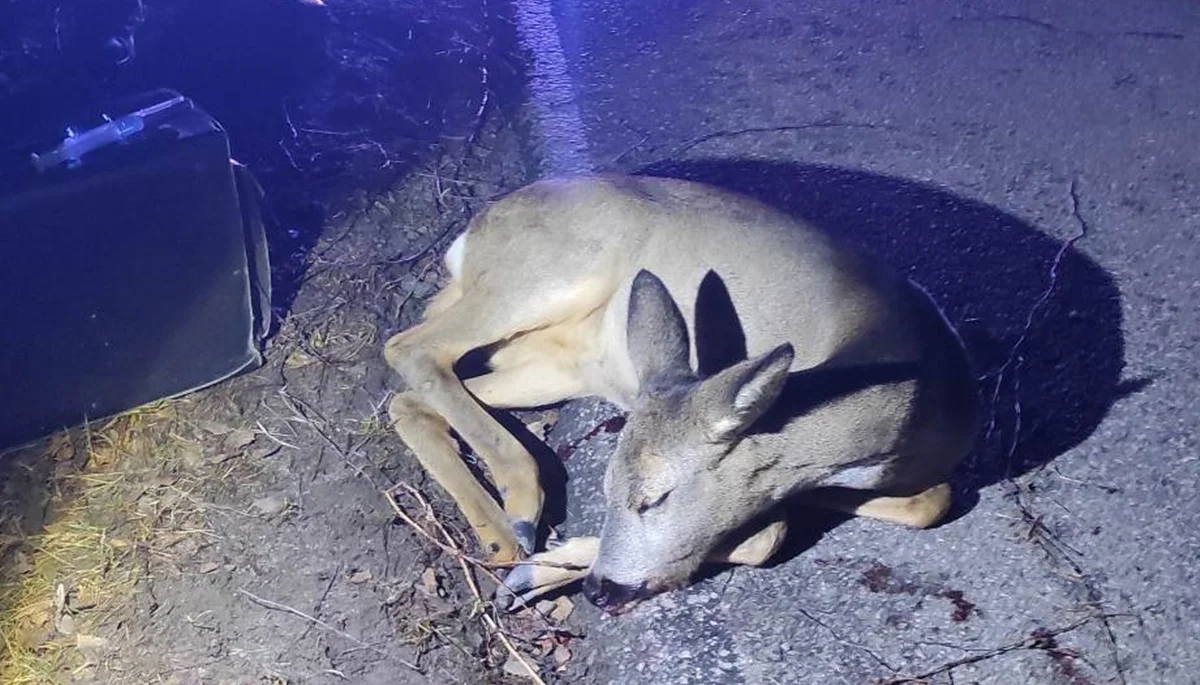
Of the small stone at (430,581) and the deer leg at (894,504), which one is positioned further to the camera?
the small stone at (430,581)

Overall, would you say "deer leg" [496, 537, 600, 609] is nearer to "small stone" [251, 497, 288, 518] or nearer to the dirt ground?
the dirt ground

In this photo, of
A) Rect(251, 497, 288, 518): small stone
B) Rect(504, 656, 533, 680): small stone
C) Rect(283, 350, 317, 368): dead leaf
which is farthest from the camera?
→ Rect(283, 350, 317, 368): dead leaf

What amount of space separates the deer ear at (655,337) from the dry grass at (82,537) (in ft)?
4.92

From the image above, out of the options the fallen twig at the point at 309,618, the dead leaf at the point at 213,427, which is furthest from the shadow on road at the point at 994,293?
the dead leaf at the point at 213,427

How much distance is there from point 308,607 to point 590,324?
46.1 inches

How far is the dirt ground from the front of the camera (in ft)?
11.0

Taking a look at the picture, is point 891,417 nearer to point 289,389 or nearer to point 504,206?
point 504,206

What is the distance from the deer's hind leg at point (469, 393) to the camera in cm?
366

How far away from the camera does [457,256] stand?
4.03 metres

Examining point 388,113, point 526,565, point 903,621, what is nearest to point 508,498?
point 526,565

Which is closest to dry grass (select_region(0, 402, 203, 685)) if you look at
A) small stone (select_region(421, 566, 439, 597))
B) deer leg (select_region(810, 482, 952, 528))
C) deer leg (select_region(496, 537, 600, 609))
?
small stone (select_region(421, 566, 439, 597))

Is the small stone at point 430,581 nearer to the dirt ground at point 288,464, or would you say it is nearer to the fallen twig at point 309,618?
the dirt ground at point 288,464

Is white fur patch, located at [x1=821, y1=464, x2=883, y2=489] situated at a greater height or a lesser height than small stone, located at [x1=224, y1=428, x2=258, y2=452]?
greater

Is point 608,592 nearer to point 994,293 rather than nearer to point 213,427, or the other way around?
point 213,427
